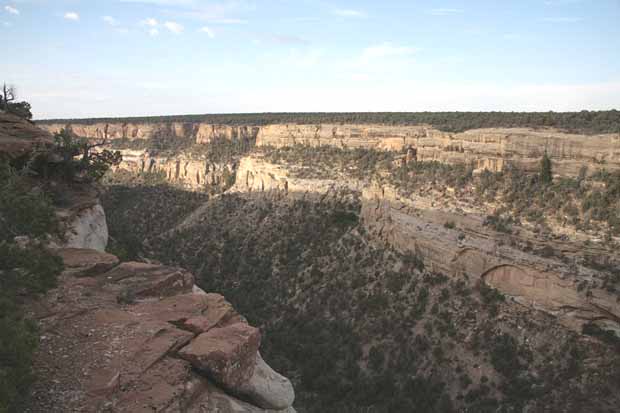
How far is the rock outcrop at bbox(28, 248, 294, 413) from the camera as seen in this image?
8258mm

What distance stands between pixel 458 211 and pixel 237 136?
133ft

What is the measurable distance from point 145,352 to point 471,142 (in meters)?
27.7

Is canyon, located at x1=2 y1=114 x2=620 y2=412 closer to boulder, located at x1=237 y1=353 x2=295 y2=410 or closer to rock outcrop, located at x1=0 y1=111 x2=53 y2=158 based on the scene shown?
boulder, located at x1=237 y1=353 x2=295 y2=410

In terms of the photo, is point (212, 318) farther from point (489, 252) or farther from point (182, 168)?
point (182, 168)

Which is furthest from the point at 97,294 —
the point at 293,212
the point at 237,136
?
the point at 237,136

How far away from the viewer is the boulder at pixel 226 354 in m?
9.38

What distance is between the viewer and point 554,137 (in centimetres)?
2647

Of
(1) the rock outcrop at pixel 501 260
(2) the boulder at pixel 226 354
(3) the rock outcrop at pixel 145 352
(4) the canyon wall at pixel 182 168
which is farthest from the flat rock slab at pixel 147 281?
(4) the canyon wall at pixel 182 168

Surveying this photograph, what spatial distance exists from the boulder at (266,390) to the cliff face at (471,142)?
21201 millimetres

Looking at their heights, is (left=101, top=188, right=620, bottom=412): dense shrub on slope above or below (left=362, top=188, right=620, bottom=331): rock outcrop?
→ below

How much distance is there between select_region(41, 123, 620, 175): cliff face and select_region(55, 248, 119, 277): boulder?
928 inches

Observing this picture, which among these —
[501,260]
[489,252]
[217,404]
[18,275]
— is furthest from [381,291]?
[18,275]

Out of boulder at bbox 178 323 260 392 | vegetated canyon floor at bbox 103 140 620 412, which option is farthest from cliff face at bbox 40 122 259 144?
boulder at bbox 178 323 260 392

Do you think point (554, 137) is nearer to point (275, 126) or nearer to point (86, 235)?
point (86, 235)
